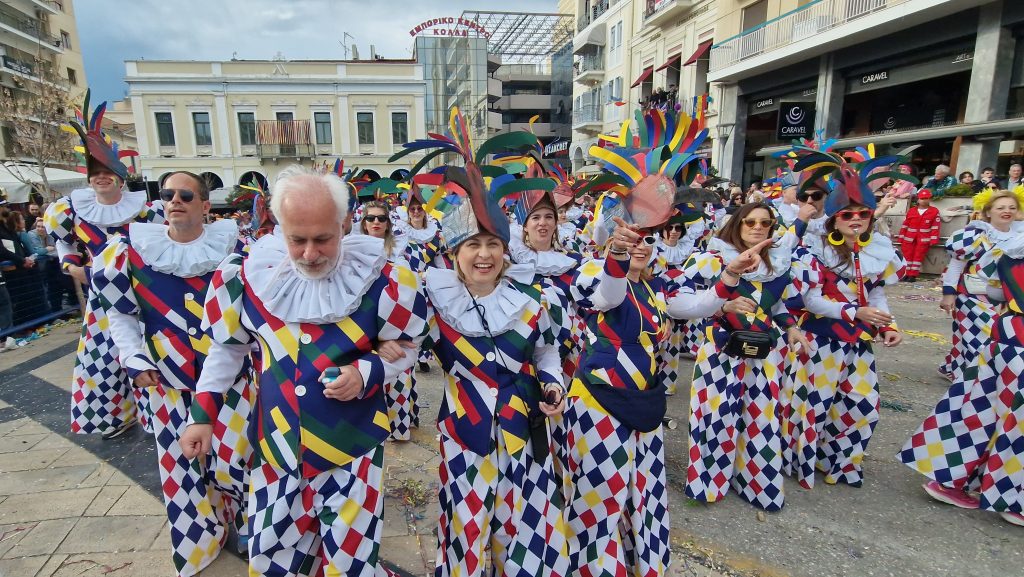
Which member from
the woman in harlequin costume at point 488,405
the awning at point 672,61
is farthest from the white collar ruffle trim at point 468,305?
the awning at point 672,61

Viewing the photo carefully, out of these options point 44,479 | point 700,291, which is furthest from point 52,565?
point 700,291

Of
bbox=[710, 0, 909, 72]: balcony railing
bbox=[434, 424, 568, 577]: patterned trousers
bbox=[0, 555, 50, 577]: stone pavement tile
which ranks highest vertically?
bbox=[710, 0, 909, 72]: balcony railing

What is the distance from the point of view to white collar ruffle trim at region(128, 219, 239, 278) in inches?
99.9

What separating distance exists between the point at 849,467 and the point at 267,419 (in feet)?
11.9

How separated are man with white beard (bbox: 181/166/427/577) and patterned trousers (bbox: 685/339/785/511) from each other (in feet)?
6.84

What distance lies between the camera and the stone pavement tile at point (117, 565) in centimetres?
269

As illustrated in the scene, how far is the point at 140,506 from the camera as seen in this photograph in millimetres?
3305

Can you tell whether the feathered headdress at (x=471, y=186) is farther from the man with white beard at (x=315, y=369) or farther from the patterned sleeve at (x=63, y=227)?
the patterned sleeve at (x=63, y=227)

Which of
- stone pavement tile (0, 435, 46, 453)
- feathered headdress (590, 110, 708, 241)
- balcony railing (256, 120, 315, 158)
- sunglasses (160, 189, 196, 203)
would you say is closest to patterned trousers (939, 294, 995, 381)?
feathered headdress (590, 110, 708, 241)

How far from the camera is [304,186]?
1811 mm

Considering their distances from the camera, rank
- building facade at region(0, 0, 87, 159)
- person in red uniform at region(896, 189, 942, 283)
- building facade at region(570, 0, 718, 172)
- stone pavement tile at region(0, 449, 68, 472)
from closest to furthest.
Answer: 1. stone pavement tile at region(0, 449, 68, 472)
2. person in red uniform at region(896, 189, 942, 283)
3. building facade at region(570, 0, 718, 172)
4. building facade at region(0, 0, 87, 159)

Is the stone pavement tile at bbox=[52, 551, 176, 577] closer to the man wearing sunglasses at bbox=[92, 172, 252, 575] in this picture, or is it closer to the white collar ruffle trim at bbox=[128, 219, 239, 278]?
the man wearing sunglasses at bbox=[92, 172, 252, 575]

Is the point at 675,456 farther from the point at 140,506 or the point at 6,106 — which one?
the point at 6,106

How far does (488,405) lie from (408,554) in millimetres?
1282
